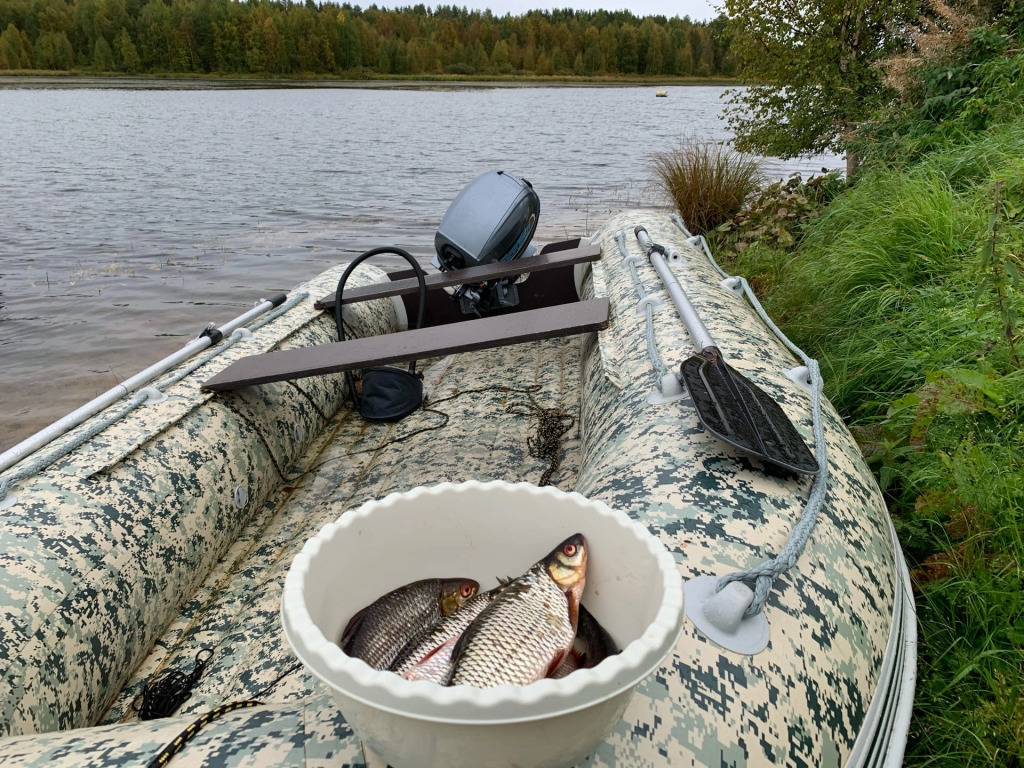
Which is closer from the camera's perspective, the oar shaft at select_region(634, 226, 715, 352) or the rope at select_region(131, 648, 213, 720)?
the rope at select_region(131, 648, 213, 720)

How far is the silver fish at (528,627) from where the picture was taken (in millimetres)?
770

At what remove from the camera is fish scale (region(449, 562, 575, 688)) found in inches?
30.2

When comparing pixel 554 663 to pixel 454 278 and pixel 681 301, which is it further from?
pixel 454 278

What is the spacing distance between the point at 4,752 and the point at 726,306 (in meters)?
2.47

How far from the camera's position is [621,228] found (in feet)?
13.7

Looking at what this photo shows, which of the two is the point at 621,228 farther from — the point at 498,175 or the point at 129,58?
the point at 129,58

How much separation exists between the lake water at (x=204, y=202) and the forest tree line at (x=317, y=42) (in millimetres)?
26220

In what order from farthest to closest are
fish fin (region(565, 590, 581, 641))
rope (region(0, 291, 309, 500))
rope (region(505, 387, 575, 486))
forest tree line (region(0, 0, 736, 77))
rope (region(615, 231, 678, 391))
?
forest tree line (region(0, 0, 736, 77)) → rope (region(505, 387, 575, 486)) → rope (region(615, 231, 678, 391)) → rope (region(0, 291, 309, 500)) → fish fin (region(565, 590, 581, 641))

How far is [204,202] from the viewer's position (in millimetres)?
9859

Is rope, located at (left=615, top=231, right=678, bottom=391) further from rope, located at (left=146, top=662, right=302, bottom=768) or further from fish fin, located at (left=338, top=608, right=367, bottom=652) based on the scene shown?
rope, located at (left=146, top=662, right=302, bottom=768)

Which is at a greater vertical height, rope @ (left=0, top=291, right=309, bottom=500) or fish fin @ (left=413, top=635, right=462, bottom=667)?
fish fin @ (left=413, top=635, right=462, bottom=667)

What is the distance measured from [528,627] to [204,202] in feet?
34.7

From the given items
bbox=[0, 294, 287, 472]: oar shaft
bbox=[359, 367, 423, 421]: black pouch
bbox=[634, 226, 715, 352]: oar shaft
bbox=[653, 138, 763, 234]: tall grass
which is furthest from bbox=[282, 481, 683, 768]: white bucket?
bbox=[653, 138, 763, 234]: tall grass

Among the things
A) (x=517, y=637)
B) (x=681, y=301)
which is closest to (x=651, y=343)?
(x=681, y=301)
